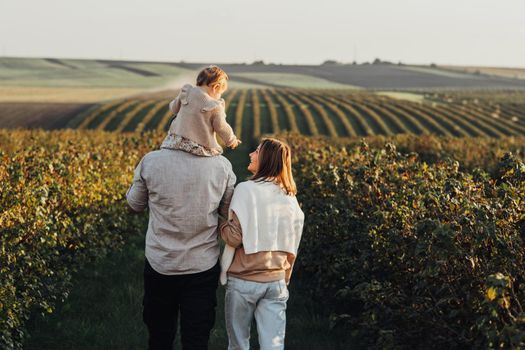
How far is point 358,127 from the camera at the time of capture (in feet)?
139

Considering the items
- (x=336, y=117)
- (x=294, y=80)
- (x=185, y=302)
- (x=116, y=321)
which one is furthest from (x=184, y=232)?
(x=294, y=80)

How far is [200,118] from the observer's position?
14.0 ft

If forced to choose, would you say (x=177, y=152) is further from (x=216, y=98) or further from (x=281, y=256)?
(x=281, y=256)

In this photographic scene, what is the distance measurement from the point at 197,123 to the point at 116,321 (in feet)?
11.3

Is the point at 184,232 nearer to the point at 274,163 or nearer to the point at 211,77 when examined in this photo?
the point at 274,163

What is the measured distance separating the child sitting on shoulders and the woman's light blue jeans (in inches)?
36.2

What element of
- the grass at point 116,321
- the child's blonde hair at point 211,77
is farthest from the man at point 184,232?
the grass at point 116,321

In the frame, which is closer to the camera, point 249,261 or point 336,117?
point 249,261

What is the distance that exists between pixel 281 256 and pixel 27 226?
Answer: 2.99 meters

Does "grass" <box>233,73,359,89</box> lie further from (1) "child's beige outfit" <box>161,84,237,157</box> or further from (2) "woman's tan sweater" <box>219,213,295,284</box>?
(1) "child's beige outfit" <box>161,84,237,157</box>

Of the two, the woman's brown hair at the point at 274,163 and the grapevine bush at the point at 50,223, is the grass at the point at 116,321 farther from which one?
the woman's brown hair at the point at 274,163

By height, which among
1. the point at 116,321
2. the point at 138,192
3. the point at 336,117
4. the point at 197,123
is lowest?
the point at 336,117

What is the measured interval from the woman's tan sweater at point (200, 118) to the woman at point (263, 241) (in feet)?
1.03

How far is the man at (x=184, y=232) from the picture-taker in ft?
14.2
